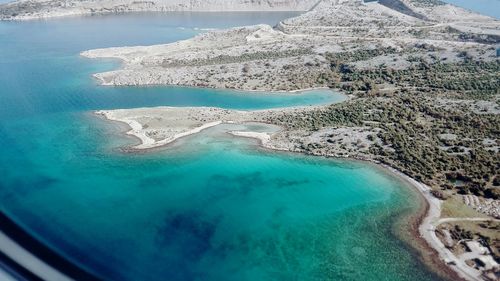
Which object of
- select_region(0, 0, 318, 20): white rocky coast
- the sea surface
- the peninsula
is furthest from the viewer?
select_region(0, 0, 318, 20): white rocky coast

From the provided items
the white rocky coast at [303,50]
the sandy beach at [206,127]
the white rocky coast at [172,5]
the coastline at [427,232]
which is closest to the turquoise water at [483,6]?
the white rocky coast at [303,50]

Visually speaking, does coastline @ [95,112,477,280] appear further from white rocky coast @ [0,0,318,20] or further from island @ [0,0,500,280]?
white rocky coast @ [0,0,318,20]

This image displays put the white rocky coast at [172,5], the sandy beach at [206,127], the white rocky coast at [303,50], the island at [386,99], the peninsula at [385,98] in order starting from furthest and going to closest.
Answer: the white rocky coast at [172,5]
the white rocky coast at [303,50]
the peninsula at [385,98]
the island at [386,99]
the sandy beach at [206,127]

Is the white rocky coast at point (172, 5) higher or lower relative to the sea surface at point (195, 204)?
higher

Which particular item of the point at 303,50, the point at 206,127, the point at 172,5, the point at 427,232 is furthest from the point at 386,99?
the point at 172,5

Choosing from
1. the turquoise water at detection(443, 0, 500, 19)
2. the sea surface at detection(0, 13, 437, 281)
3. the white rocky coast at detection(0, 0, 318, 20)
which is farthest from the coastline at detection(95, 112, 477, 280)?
the white rocky coast at detection(0, 0, 318, 20)

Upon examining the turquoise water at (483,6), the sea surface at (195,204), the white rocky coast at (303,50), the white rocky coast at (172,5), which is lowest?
the sea surface at (195,204)

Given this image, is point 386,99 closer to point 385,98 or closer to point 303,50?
point 385,98

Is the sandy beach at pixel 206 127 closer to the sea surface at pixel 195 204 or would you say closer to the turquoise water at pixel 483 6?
the sea surface at pixel 195 204

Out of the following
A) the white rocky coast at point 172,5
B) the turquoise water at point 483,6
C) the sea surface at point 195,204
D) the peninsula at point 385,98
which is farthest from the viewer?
the white rocky coast at point 172,5
